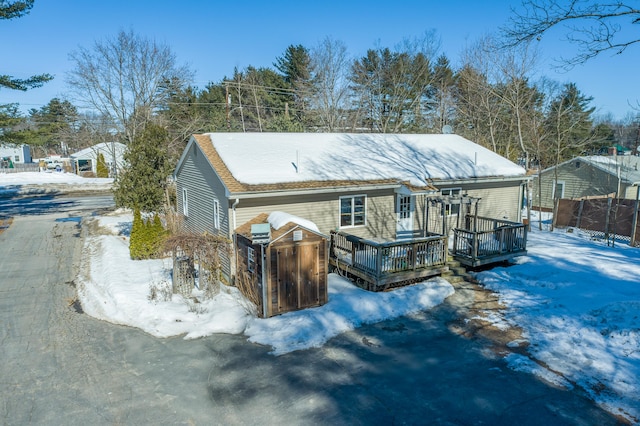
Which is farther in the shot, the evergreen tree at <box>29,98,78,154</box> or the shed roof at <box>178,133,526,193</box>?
the evergreen tree at <box>29,98,78,154</box>

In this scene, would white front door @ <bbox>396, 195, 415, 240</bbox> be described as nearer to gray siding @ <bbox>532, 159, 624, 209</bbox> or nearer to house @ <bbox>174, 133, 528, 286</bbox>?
house @ <bbox>174, 133, 528, 286</bbox>

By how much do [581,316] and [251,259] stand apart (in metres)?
8.25

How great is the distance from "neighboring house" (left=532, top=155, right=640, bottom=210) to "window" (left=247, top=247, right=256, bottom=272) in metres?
20.6

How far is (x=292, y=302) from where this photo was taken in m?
10.4

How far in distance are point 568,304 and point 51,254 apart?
60.5 feet

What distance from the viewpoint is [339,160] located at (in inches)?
614

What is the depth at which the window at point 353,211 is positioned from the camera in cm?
1430

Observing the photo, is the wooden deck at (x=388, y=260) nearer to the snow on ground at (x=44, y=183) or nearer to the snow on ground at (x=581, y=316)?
the snow on ground at (x=581, y=316)

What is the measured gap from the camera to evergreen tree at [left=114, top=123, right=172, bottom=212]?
1606 centimetres

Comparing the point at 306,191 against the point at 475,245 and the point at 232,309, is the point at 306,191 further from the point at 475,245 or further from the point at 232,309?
the point at 475,245

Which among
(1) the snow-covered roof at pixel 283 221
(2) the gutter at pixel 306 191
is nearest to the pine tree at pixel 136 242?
(2) the gutter at pixel 306 191

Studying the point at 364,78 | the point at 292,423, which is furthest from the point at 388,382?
the point at 364,78

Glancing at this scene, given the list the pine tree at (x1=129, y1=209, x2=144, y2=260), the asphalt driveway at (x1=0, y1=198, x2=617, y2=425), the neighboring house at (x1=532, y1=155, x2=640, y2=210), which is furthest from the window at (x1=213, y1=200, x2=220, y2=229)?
the neighboring house at (x1=532, y1=155, x2=640, y2=210)

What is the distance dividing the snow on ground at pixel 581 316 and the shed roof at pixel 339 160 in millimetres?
4573
